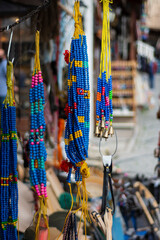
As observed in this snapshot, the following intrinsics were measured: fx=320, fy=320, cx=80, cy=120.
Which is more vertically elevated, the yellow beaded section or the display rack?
the display rack

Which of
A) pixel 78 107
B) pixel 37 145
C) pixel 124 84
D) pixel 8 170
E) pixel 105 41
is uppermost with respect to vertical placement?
pixel 124 84

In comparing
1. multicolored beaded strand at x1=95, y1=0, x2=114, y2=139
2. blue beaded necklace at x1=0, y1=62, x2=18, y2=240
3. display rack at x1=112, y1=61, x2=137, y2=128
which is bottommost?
blue beaded necklace at x1=0, y1=62, x2=18, y2=240

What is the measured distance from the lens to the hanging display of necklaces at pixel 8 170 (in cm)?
139

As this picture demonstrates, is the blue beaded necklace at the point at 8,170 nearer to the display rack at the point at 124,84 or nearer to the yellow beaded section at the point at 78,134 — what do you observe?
the yellow beaded section at the point at 78,134

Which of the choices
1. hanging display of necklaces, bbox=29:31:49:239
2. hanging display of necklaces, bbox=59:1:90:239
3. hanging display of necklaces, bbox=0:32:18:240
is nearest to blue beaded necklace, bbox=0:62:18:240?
hanging display of necklaces, bbox=0:32:18:240

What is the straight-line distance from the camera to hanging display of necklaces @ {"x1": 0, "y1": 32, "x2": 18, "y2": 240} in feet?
4.56

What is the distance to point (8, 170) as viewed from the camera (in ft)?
4.58

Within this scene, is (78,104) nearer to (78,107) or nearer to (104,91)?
(78,107)

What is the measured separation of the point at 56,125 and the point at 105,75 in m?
1.44

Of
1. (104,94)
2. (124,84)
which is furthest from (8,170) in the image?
(124,84)

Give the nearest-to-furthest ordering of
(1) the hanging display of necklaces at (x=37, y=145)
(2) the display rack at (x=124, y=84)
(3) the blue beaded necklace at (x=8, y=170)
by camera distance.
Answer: (1) the hanging display of necklaces at (x=37, y=145)
(3) the blue beaded necklace at (x=8, y=170)
(2) the display rack at (x=124, y=84)

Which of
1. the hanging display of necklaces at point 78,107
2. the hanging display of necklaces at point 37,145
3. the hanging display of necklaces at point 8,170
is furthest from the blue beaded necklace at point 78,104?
the hanging display of necklaces at point 8,170

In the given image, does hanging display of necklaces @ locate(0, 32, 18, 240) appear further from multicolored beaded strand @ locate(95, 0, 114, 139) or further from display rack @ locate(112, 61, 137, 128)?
display rack @ locate(112, 61, 137, 128)

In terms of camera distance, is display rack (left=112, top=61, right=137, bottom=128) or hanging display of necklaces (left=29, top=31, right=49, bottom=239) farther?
display rack (left=112, top=61, right=137, bottom=128)
